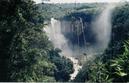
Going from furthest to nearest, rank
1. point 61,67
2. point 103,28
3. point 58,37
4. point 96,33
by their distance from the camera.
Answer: point 58,37, point 96,33, point 103,28, point 61,67

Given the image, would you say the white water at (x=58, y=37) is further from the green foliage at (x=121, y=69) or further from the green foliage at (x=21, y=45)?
the green foliage at (x=121, y=69)

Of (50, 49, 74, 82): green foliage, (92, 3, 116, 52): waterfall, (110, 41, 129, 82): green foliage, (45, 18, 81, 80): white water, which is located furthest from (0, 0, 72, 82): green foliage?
(45, 18, 81, 80): white water

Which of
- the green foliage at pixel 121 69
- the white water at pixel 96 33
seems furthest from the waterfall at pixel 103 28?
the green foliage at pixel 121 69

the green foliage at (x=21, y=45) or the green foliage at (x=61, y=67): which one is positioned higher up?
the green foliage at (x=21, y=45)

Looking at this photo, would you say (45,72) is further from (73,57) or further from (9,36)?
(73,57)

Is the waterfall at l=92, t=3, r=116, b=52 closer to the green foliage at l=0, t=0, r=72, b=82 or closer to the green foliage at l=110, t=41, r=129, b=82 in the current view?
the green foliage at l=0, t=0, r=72, b=82

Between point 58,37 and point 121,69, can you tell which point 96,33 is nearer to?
point 58,37

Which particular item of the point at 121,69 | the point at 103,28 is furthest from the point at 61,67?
the point at 121,69

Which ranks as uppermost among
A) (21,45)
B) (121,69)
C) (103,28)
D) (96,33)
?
(121,69)
